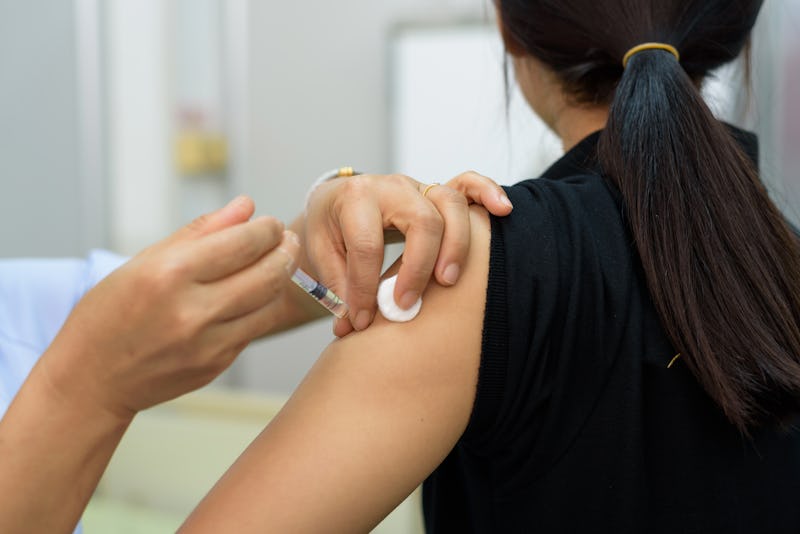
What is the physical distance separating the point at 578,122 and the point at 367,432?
1.50 ft

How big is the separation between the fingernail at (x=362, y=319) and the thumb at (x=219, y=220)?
13 cm

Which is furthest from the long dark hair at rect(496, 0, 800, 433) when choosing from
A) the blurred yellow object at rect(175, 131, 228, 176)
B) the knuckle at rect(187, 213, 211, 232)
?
the blurred yellow object at rect(175, 131, 228, 176)

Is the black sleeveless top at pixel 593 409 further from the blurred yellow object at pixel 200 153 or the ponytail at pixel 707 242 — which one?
the blurred yellow object at pixel 200 153

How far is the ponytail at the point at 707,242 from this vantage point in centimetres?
67

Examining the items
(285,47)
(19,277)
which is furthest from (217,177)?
(19,277)

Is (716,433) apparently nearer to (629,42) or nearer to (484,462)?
(484,462)

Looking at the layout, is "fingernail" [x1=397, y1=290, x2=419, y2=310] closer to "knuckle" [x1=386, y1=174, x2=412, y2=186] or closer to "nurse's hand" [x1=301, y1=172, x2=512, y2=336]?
"nurse's hand" [x1=301, y1=172, x2=512, y2=336]

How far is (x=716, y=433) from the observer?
2.30 ft

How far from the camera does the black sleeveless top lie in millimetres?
666

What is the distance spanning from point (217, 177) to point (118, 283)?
2.31 metres

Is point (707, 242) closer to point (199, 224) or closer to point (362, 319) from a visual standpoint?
point (362, 319)

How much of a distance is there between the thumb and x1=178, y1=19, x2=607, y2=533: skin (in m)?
0.15

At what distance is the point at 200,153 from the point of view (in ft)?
8.89

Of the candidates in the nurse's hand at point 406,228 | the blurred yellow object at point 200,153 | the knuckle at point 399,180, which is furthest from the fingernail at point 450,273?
the blurred yellow object at point 200,153
